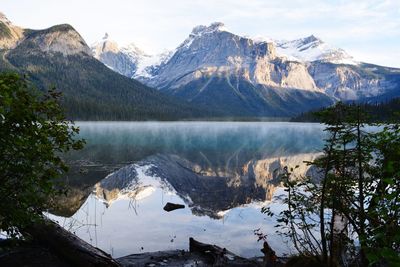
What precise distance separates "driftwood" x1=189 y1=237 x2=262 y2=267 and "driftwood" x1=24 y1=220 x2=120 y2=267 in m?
4.64

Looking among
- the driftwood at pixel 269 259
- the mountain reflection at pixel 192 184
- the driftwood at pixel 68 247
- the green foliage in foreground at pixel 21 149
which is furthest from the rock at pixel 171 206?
the green foliage in foreground at pixel 21 149

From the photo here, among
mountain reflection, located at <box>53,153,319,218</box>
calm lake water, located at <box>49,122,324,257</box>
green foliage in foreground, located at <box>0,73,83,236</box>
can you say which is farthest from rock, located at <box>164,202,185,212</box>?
green foliage in foreground, located at <box>0,73,83,236</box>

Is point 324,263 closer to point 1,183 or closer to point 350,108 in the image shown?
point 350,108

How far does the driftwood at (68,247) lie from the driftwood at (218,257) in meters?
4.64

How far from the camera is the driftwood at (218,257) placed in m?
14.8

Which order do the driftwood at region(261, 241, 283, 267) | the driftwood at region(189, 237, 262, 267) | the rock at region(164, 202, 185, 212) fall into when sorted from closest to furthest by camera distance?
1. the driftwood at region(261, 241, 283, 267)
2. the driftwood at region(189, 237, 262, 267)
3. the rock at region(164, 202, 185, 212)

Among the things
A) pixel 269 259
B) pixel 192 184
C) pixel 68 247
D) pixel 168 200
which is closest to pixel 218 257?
pixel 269 259

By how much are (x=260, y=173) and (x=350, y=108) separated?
1380 inches

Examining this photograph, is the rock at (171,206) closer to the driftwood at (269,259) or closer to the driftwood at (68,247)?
the driftwood at (269,259)

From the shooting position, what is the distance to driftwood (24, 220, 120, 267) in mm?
11688

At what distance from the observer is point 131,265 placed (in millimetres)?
14516

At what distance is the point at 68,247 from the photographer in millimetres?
12180

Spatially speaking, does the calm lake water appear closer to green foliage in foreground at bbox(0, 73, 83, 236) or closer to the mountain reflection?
the mountain reflection

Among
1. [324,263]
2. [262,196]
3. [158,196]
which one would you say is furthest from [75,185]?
[324,263]
